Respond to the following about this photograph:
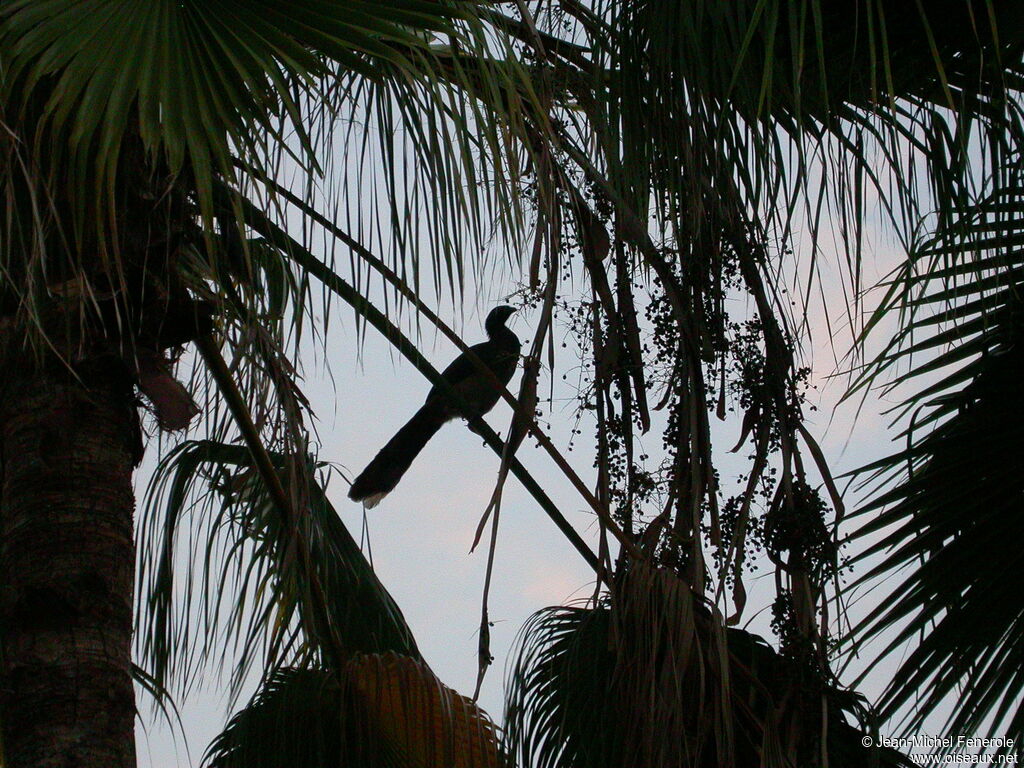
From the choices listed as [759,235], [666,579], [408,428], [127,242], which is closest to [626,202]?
[759,235]

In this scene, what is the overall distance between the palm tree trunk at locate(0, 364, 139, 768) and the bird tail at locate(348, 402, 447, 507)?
3065mm

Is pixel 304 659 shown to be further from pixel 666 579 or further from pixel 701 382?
pixel 701 382

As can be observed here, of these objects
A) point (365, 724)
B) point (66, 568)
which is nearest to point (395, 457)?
point (365, 724)

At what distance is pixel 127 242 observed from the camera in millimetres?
2547

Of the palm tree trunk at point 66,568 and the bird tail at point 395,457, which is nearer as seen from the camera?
the palm tree trunk at point 66,568

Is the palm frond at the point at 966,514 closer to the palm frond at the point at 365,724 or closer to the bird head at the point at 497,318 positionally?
the palm frond at the point at 365,724

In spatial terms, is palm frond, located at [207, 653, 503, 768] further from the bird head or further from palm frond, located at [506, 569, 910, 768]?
the bird head

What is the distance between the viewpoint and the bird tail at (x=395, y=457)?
227 inches

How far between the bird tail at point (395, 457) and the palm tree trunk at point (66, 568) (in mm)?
3065

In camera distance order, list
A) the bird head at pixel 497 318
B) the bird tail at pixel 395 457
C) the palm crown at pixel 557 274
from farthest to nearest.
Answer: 1. the bird head at pixel 497 318
2. the bird tail at pixel 395 457
3. the palm crown at pixel 557 274

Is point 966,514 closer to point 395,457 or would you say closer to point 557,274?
point 557,274

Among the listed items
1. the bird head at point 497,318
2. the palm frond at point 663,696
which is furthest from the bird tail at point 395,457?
the palm frond at point 663,696

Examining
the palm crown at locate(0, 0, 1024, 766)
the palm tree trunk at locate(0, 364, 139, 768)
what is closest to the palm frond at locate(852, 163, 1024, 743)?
the palm crown at locate(0, 0, 1024, 766)

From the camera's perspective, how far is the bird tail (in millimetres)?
5758
